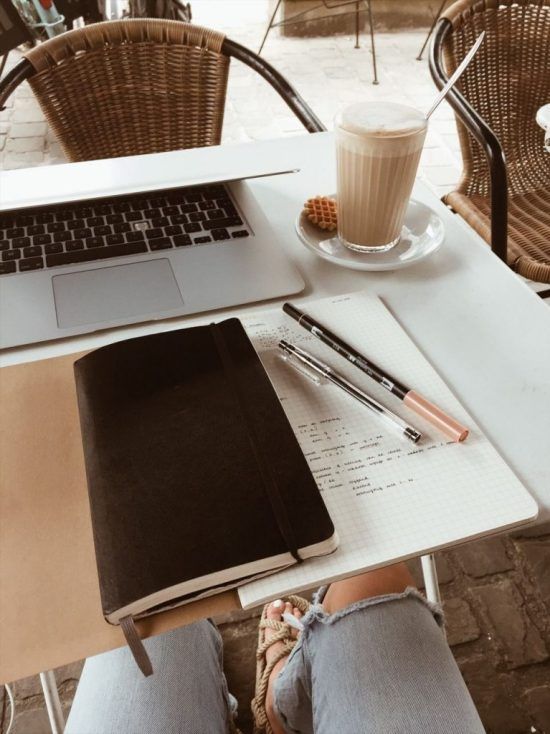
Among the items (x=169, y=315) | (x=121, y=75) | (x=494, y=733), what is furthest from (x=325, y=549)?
(x=121, y=75)

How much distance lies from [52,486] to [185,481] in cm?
11

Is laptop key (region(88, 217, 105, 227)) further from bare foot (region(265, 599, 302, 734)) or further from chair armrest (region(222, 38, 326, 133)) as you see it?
bare foot (region(265, 599, 302, 734))

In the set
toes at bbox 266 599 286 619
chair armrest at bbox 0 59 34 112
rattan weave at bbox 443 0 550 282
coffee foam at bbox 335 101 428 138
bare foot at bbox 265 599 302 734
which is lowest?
toes at bbox 266 599 286 619

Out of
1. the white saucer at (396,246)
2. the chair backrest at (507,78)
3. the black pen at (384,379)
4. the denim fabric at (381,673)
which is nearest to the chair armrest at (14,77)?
the white saucer at (396,246)

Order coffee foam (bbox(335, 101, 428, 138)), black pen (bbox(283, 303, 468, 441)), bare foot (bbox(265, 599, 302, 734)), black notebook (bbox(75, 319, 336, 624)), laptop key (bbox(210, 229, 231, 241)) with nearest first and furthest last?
black notebook (bbox(75, 319, 336, 624)), black pen (bbox(283, 303, 468, 441)), coffee foam (bbox(335, 101, 428, 138)), laptop key (bbox(210, 229, 231, 241)), bare foot (bbox(265, 599, 302, 734))

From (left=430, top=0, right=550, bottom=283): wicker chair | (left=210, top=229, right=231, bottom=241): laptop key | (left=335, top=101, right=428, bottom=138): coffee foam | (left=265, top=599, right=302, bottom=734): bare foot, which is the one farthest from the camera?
(left=430, top=0, right=550, bottom=283): wicker chair

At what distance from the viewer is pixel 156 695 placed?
2.19ft

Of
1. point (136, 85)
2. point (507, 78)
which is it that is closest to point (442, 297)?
point (136, 85)

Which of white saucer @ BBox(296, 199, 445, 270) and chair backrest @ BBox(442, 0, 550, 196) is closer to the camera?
white saucer @ BBox(296, 199, 445, 270)

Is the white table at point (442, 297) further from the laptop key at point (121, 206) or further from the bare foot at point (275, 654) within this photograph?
the bare foot at point (275, 654)

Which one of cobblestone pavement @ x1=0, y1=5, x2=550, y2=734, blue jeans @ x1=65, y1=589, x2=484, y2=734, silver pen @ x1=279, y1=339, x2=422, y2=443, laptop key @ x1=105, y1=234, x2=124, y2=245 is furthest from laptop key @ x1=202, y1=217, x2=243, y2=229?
cobblestone pavement @ x1=0, y1=5, x2=550, y2=734

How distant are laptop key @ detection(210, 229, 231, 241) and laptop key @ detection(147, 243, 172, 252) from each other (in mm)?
55

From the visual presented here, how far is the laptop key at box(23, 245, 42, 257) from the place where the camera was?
68 cm

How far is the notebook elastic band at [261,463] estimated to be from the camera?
0.41m
